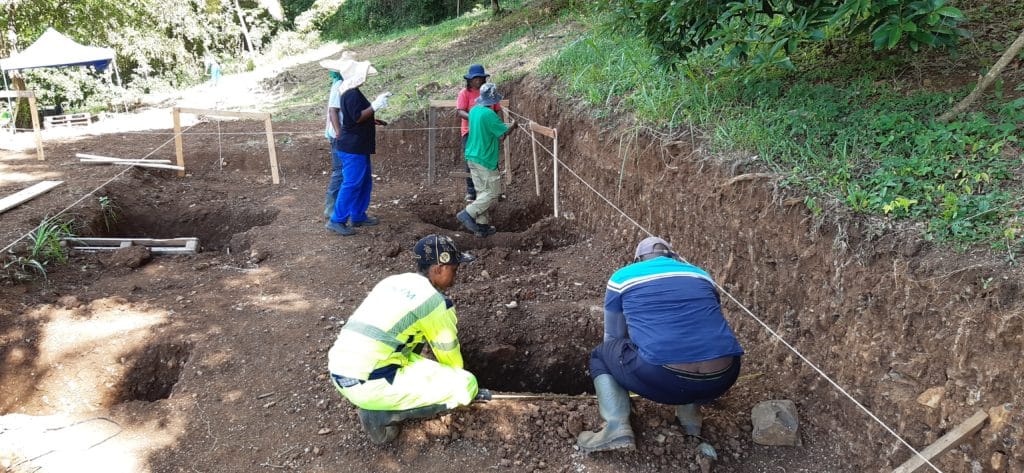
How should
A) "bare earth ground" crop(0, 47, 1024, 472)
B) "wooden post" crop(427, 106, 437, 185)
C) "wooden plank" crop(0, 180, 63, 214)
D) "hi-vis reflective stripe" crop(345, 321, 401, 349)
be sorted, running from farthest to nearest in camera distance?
"wooden post" crop(427, 106, 437, 185)
"wooden plank" crop(0, 180, 63, 214)
"hi-vis reflective stripe" crop(345, 321, 401, 349)
"bare earth ground" crop(0, 47, 1024, 472)

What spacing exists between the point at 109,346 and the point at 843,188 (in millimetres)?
4826

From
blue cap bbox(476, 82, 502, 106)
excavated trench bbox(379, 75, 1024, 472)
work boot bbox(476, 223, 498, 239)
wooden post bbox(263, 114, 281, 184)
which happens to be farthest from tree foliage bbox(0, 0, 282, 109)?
excavated trench bbox(379, 75, 1024, 472)

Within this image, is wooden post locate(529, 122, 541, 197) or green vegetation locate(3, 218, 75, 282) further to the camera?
wooden post locate(529, 122, 541, 197)

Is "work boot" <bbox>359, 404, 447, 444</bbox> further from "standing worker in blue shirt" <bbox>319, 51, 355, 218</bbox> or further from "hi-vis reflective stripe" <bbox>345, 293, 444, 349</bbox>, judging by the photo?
"standing worker in blue shirt" <bbox>319, 51, 355, 218</bbox>

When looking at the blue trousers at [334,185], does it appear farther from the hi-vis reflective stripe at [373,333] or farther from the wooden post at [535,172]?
the hi-vis reflective stripe at [373,333]

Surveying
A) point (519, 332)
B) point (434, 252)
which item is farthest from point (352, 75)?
point (434, 252)

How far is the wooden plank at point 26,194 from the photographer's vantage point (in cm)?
607

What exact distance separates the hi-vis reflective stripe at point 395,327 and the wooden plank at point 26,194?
17.2 feet

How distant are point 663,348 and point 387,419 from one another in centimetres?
145

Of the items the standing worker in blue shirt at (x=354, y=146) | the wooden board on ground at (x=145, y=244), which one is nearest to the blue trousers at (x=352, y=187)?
the standing worker in blue shirt at (x=354, y=146)

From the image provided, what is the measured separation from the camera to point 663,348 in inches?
113

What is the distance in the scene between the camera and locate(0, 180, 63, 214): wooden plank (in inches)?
239

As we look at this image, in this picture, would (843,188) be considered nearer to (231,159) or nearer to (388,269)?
(388,269)

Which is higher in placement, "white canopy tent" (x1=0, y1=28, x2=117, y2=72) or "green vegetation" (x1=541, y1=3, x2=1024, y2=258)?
"white canopy tent" (x1=0, y1=28, x2=117, y2=72)
